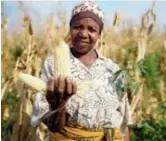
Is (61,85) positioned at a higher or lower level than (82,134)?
higher

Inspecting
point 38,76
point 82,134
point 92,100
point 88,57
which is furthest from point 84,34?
point 38,76

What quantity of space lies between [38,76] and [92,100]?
1.18m

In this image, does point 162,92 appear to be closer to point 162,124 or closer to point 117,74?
point 162,124

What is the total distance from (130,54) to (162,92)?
0.61 m

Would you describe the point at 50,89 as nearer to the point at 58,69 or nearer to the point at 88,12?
the point at 58,69

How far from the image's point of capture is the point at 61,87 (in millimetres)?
2119

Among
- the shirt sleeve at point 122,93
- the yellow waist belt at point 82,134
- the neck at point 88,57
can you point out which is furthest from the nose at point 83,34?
the yellow waist belt at point 82,134

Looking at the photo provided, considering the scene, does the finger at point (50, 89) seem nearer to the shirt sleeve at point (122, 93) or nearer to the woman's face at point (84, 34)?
the woman's face at point (84, 34)

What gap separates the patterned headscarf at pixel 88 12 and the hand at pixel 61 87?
0.34m

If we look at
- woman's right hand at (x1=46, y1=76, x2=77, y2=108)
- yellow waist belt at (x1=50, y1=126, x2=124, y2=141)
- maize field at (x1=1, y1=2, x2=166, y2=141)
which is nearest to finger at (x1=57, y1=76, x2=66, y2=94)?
woman's right hand at (x1=46, y1=76, x2=77, y2=108)

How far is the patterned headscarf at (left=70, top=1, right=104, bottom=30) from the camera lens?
2.40m

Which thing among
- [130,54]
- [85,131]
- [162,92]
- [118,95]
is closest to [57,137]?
[85,131]

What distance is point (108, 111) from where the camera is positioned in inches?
96.4

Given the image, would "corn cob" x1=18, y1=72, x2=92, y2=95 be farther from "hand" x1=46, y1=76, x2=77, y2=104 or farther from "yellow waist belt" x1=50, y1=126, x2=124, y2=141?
"yellow waist belt" x1=50, y1=126, x2=124, y2=141
